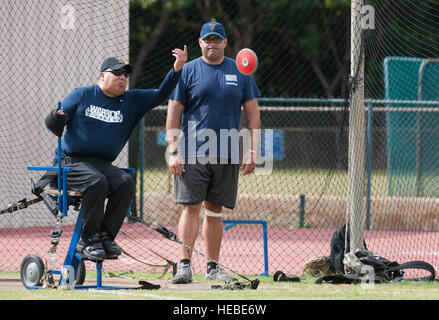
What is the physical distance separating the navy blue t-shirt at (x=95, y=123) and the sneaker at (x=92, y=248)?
0.76 meters

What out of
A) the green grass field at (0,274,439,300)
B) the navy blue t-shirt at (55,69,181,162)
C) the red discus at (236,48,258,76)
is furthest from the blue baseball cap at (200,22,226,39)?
the green grass field at (0,274,439,300)

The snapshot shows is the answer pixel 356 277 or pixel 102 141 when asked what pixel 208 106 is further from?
pixel 356 277

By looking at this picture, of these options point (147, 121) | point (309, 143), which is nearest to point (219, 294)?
point (309, 143)

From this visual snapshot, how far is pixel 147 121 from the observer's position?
784 inches

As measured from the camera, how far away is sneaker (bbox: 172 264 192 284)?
7695 mm

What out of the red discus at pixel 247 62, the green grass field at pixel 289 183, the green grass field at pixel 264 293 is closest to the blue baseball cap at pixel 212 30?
the red discus at pixel 247 62

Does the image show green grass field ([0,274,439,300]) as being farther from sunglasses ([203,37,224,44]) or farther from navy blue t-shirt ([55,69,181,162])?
sunglasses ([203,37,224,44])

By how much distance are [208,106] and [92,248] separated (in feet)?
6.19

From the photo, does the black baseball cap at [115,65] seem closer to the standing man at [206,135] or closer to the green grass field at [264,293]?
the standing man at [206,135]

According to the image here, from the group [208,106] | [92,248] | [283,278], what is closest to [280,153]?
[283,278]

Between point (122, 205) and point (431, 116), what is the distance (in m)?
9.24

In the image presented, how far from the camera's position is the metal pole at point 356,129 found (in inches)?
346
